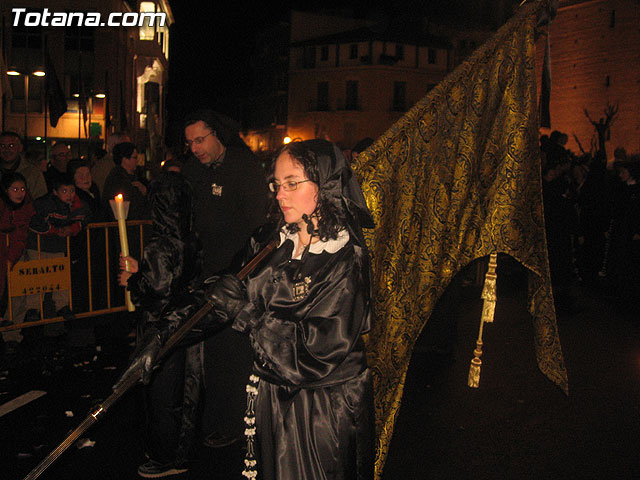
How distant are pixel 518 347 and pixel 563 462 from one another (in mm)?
2700

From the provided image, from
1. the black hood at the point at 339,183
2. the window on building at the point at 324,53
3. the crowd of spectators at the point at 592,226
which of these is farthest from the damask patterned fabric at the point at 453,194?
the window on building at the point at 324,53

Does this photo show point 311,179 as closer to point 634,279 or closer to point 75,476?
point 75,476

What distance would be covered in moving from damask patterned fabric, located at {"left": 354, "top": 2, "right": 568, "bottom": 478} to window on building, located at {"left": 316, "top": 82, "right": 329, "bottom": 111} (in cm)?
4212

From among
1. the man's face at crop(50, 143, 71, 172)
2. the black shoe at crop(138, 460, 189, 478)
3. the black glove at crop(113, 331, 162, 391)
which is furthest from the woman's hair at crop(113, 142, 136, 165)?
the black glove at crop(113, 331, 162, 391)

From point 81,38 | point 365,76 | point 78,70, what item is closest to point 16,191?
point 78,70

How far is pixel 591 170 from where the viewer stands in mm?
11438

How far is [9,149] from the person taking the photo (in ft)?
23.9

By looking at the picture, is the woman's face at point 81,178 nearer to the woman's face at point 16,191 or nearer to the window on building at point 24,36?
the woman's face at point 16,191

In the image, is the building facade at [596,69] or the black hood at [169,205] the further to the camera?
the building facade at [596,69]

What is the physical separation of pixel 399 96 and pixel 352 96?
3.31 m

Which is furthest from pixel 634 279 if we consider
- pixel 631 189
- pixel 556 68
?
pixel 556 68

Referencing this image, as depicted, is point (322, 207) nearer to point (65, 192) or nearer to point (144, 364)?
point (144, 364)

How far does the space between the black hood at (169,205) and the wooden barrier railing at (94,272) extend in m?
3.39

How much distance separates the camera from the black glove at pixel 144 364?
2.50 meters
